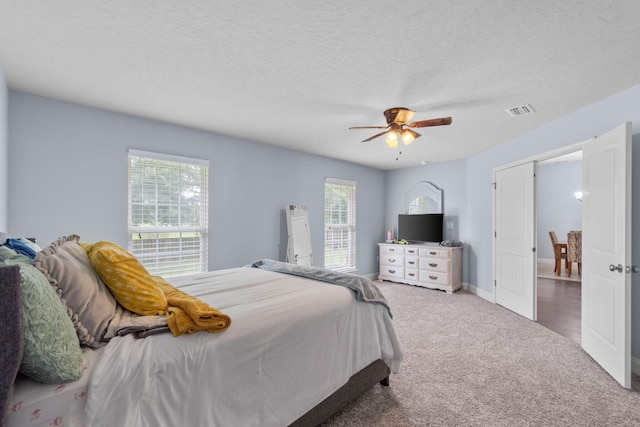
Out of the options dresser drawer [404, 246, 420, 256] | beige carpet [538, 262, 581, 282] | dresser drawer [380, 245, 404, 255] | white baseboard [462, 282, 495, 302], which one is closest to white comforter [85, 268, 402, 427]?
white baseboard [462, 282, 495, 302]

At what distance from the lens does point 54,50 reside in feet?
6.61

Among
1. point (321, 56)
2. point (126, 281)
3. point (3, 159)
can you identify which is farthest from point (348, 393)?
point (3, 159)

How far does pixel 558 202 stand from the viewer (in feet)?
25.4

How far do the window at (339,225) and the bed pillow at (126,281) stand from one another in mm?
4126

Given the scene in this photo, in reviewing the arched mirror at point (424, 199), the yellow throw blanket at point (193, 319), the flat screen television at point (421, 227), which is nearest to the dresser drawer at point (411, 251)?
the flat screen television at point (421, 227)

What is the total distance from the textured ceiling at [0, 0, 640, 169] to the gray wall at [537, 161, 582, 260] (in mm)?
5666

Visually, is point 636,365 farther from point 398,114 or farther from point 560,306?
point 398,114

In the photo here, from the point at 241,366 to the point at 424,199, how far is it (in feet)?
17.7

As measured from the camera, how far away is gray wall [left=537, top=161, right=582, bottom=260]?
749 cm

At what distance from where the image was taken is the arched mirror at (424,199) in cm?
585

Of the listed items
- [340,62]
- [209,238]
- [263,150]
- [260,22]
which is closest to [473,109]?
[340,62]

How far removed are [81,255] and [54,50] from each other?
1.56 meters

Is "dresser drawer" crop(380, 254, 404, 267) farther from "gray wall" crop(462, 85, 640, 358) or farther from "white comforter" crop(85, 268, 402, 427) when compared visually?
"white comforter" crop(85, 268, 402, 427)

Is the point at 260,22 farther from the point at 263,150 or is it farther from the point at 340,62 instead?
the point at 263,150
